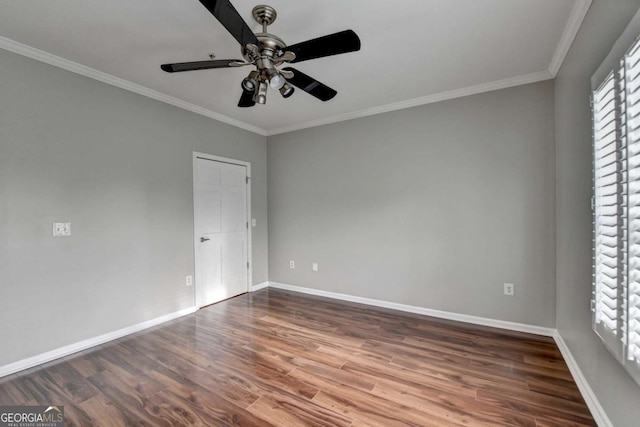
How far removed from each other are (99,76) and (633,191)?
3.95 meters

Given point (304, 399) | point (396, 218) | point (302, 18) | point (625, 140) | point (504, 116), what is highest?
point (302, 18)

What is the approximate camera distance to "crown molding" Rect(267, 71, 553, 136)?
269 cm

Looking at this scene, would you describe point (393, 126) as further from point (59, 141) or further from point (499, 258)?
point (59, 141)

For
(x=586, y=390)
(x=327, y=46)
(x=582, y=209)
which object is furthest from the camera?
(x=582, y=209)

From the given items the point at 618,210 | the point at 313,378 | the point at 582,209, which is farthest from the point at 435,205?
the point at 313,378

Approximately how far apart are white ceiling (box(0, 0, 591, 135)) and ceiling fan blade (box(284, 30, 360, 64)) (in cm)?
40

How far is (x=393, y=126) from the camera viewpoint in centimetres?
346

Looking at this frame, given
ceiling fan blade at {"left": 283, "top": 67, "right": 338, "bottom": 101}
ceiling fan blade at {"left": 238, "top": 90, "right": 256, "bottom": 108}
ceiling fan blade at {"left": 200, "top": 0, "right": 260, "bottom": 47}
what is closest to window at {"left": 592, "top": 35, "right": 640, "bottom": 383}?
ceiling fan blade at {"left": 283, "top": 67, "right": 338, "bottom": 101}

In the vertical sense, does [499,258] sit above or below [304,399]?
above

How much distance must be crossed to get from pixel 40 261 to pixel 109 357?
999 mm

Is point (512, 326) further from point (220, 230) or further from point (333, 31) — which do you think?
point (220, 230)

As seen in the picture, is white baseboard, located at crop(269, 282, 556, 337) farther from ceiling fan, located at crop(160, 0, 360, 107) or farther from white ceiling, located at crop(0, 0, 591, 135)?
ceiling fan, located at crop(160, 0, 360, 107)

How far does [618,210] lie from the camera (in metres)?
1.32

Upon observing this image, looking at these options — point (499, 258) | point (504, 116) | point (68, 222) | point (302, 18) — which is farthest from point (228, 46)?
point (499, 258)
